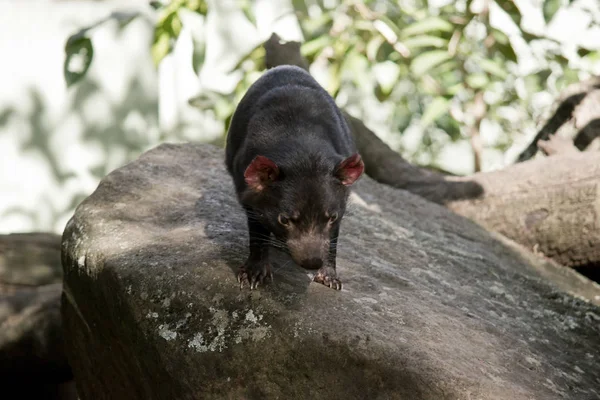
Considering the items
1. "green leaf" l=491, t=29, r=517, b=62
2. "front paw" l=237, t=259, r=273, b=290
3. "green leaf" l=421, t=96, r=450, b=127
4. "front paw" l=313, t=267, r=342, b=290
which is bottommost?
"front paw" l=313, t=267, r=342, b=290

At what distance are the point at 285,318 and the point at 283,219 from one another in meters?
0.37

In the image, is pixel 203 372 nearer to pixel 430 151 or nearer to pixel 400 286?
pixel 400 286

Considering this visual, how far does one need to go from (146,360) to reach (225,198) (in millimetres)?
1378

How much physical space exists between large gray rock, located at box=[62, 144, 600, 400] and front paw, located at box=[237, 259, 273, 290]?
0.03 metres

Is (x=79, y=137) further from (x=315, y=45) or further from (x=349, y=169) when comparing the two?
(x=349, y=169)

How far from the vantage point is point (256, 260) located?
247 cm

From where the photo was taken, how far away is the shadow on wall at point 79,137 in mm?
6434

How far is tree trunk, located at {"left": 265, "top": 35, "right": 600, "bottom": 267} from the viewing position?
4625 mm

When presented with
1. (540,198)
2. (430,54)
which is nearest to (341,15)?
(430,54)

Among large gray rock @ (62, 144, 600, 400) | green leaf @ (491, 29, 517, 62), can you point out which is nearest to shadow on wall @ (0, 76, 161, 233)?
large gray rock @ (62, 144, 600, 400)

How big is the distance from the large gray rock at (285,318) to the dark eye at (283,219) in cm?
21

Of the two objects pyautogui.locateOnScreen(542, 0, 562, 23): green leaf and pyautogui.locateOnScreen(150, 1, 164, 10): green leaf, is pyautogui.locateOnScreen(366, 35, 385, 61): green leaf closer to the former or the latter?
pyautogui.locateOnScreen(542, 0, 562, 23): green leaf

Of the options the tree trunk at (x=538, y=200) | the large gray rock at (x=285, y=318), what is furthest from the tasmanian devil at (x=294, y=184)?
the tree trunk at (x=538, y=200)

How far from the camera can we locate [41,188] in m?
6.54
